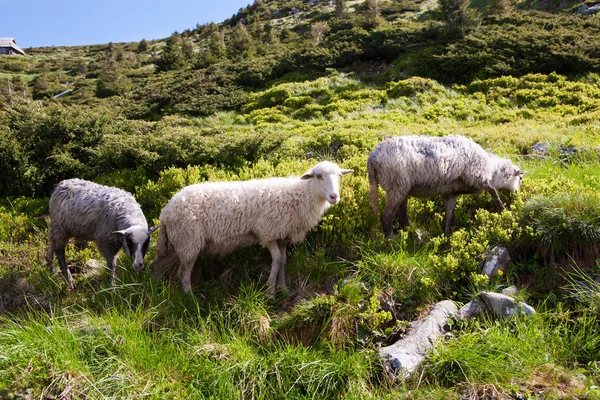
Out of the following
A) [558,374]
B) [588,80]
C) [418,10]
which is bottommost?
[558,374]

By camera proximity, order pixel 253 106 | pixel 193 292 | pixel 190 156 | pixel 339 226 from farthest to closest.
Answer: pixel 253 106 < pixel 190 156 < pixel 339 226 < pixel 193 292

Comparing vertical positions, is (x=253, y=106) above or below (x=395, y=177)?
above

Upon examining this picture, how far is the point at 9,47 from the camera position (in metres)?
78.2

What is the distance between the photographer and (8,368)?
3404 millimetres

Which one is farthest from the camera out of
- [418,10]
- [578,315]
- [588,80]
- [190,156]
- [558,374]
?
[418,10]

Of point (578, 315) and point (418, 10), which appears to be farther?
point (418, 10)

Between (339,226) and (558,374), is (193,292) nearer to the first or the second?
(339,226)

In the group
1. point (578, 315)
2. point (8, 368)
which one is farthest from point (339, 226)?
point (8, 368)

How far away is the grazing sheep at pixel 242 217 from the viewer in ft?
15.9

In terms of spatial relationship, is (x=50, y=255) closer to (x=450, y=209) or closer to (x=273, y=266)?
(x=273, y=266)

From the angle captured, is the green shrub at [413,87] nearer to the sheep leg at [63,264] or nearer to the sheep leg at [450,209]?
the sheep leg at [450,209]

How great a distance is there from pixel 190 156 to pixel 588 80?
1905 cm

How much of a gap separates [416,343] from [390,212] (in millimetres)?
2142

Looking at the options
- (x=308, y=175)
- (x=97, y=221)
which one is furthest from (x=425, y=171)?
(x=97, y=221)
